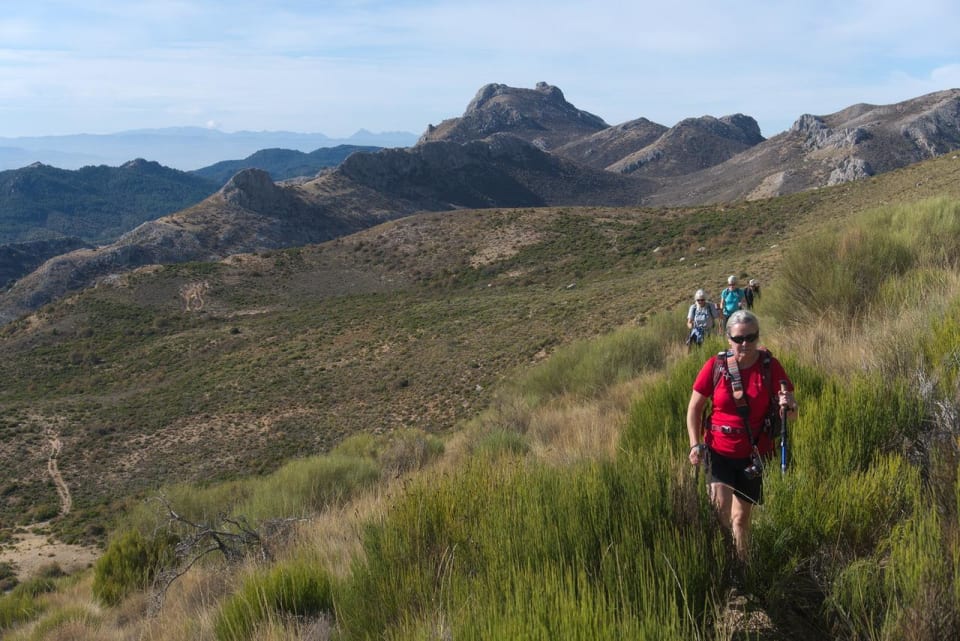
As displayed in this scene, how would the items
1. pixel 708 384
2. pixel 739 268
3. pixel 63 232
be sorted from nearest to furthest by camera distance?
1. pixel 708 384
2. pixel 739 268
3. pixel 63 232

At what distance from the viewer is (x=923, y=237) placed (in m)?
10.1

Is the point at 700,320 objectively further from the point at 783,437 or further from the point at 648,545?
the point at 648,545

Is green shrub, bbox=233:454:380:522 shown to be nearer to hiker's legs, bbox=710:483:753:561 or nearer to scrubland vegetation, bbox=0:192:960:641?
scrubland vegetation, bbox=0:192:960:641

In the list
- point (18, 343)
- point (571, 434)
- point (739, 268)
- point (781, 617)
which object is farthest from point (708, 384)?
point (18, 343)

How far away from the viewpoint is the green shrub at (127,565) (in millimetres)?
7605

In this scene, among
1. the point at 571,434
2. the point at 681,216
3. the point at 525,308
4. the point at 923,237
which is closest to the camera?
the point at 571,434

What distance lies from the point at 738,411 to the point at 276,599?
9.21 ft

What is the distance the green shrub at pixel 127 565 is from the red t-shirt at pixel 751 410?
6.63 meters

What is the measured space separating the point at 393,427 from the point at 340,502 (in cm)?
1176

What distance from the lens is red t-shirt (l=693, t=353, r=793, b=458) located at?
140 inches

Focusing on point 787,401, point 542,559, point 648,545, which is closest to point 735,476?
point 787,401

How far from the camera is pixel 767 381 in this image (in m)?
3.65

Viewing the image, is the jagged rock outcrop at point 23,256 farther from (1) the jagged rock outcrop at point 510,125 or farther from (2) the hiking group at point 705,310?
(2) the hiking group at point 705,310

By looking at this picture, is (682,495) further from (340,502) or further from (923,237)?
(923,237)
